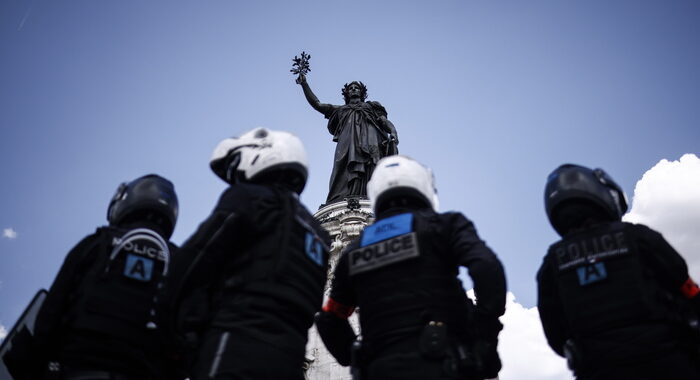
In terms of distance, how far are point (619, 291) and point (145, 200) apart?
4074 mm

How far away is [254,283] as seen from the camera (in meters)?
3.84

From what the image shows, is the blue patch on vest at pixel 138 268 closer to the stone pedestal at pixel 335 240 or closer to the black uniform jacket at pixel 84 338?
the black uniform jacket at pixel 84 338

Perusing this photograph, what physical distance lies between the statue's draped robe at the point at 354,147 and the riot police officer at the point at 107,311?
683 centimetres

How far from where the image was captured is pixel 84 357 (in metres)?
4.32

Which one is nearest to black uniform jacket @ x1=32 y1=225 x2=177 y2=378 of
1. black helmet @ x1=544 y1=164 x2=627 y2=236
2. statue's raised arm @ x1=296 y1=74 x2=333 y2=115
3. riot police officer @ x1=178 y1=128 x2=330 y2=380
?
riot police officer @ x1=178 y1=128 x2=330 y2=380

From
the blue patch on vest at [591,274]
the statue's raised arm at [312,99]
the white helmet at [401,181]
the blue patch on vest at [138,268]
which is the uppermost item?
the statue's raised arm at [312,99]

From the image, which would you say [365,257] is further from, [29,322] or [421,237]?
[29,322]

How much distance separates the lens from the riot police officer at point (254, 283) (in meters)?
3.62

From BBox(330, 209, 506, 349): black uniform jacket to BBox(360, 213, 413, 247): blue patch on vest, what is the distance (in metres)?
0.01

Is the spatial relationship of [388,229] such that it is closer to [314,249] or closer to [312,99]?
[314,249]

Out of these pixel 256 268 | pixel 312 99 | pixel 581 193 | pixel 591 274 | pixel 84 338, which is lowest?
pixel 84 338

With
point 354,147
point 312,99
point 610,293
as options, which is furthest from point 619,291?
point 312,99

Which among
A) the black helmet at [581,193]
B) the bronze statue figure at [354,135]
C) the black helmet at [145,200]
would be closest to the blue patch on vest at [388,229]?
the black helmet at [581,193]

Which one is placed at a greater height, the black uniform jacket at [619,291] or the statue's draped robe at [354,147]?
the statue's draped robe at [354,147]
